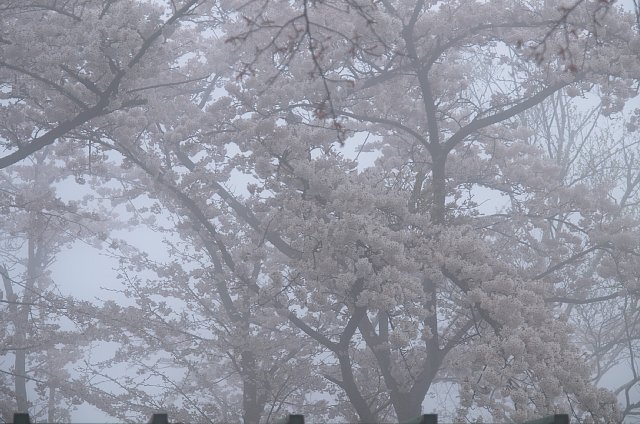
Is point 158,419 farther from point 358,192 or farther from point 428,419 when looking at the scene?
point 358,192

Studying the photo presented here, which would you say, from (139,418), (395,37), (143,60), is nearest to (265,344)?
(139,418)

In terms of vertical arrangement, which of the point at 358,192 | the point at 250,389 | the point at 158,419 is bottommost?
the point at 158,419

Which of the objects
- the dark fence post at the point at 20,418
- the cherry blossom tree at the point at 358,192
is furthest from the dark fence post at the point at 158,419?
the cherry blossom tree at the point at 358,192

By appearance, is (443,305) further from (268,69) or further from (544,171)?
(268,69)

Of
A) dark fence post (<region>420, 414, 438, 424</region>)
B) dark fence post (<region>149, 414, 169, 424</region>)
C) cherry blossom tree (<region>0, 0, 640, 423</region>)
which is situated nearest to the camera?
dark fence post (<region>420, 414, 438, 424</region>)

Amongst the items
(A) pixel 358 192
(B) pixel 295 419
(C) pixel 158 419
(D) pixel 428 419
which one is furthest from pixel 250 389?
(D) pixel 428 419

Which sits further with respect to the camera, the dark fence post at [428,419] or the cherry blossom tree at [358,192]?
the cherry blossom tree at [358,192]

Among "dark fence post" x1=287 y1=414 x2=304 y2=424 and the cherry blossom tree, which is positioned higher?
the cherry blossom tree

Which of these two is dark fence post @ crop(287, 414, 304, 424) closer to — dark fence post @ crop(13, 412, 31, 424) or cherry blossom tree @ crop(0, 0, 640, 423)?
dark fence post @ crop(13, 412, 31, 424)

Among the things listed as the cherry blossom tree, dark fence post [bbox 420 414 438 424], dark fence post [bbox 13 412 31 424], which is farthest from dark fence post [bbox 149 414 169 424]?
the cherry blossom tree

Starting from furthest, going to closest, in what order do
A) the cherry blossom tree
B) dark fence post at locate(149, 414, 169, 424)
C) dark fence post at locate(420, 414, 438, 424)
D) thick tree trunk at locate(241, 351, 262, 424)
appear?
thick tree trunk at locate(241, 351, 262, 424) < the cherry blossom tree < dark fence post at locate(149, 414, 169, 424) < dark fence post at locate(420, 414, 438, 424)

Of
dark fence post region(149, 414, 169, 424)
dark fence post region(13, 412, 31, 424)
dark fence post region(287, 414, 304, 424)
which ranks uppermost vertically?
dark fence post region(13, 412, 31, 424)

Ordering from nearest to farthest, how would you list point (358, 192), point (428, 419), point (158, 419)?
point (428, 419), point (158, 419), point (358, 192)

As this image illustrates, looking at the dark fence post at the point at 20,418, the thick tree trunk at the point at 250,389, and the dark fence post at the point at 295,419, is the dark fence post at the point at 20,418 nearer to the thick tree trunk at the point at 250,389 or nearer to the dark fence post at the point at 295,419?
the dark fence post at the point at 295,419
